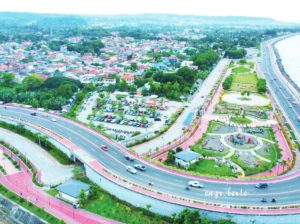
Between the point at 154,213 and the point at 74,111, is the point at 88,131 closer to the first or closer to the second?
the point at 74,111

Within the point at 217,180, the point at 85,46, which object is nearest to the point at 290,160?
the point at 217,180

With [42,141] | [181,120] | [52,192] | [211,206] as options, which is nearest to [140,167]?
[52,192]

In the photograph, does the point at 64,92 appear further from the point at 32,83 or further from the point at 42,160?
the point at 42,160

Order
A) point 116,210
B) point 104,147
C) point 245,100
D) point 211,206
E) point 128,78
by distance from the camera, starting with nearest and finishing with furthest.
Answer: point 211,206 → point 116,210 → point 104,147 → point 245,100 → point 128,78

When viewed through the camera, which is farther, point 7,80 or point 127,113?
point 7,80

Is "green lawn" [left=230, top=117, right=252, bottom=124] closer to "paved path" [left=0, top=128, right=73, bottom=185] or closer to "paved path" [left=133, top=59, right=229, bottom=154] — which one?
"paved path" [left=133, top=59, right=229, bottom=154]
